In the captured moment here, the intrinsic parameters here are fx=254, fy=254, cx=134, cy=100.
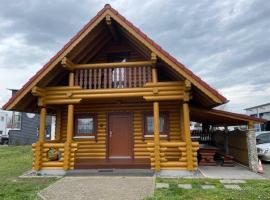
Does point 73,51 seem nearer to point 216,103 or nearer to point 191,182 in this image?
point 216,103

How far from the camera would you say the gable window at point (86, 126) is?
1132cm

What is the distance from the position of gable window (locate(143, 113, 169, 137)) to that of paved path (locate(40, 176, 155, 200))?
2.85 meters

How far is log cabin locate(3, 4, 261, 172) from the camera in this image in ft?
29.8

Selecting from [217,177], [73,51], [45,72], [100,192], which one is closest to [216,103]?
[217,177]

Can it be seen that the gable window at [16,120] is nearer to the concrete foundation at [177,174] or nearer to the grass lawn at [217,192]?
the concrete foundation at [177,174]

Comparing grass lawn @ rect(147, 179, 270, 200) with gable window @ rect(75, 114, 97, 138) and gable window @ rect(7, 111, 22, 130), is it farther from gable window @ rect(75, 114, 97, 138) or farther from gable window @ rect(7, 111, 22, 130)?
gable window @ rect(7, 111, 22, 130)

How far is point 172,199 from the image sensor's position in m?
6.02

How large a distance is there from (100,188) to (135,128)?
13.8ft

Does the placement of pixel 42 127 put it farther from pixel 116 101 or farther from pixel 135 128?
pixel 135 128

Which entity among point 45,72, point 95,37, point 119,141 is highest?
point 95,37

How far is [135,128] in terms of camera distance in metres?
11.1

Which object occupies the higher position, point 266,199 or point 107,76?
point 107,76

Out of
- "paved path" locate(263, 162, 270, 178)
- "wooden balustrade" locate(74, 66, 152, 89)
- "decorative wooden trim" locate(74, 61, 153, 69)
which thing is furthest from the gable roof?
"paved path" locate(263, 162, 270, 178)

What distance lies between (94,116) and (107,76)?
6.78ft
